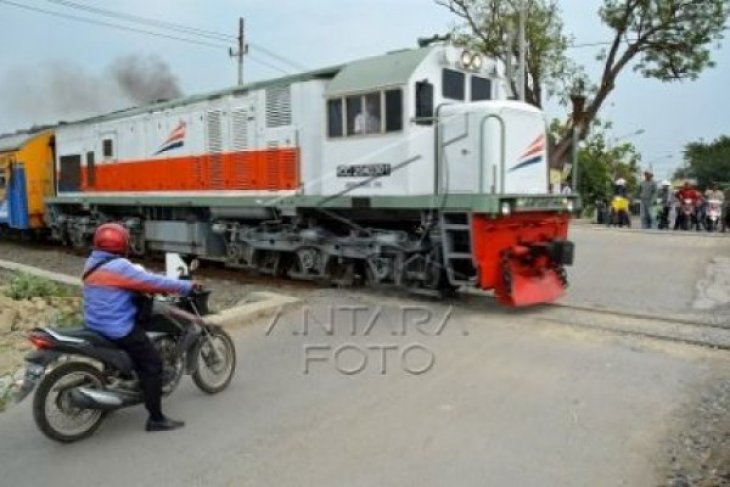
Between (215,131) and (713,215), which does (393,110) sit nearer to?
(215,131)

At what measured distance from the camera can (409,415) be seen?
232 inches

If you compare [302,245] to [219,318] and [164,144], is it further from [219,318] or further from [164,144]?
[164,144]

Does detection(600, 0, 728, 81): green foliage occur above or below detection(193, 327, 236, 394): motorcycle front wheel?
above

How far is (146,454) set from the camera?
5309 mm

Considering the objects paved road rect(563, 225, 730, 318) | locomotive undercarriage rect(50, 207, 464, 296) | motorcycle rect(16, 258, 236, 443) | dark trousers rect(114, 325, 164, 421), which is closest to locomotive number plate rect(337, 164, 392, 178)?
locomotive undercarriage rect(50, 207, 464, 296)

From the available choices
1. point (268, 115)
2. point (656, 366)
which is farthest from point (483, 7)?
point (656, 366)

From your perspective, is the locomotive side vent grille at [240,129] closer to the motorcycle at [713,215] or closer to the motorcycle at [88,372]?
the motorcycle at [88,372]

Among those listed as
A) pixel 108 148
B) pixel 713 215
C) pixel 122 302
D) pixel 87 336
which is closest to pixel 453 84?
pixel 122 302

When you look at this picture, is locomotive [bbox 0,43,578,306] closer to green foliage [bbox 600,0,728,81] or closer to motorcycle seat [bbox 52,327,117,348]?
motorcycle seat [bbox 52,327,117,348]

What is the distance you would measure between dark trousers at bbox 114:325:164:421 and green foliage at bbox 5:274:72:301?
587 cm

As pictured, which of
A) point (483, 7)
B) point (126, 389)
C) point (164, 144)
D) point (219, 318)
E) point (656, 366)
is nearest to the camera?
point (126, 389)

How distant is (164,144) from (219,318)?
7531 millimetres

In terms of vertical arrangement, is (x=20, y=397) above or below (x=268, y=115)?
below

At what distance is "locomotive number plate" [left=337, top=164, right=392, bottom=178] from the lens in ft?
34.6
